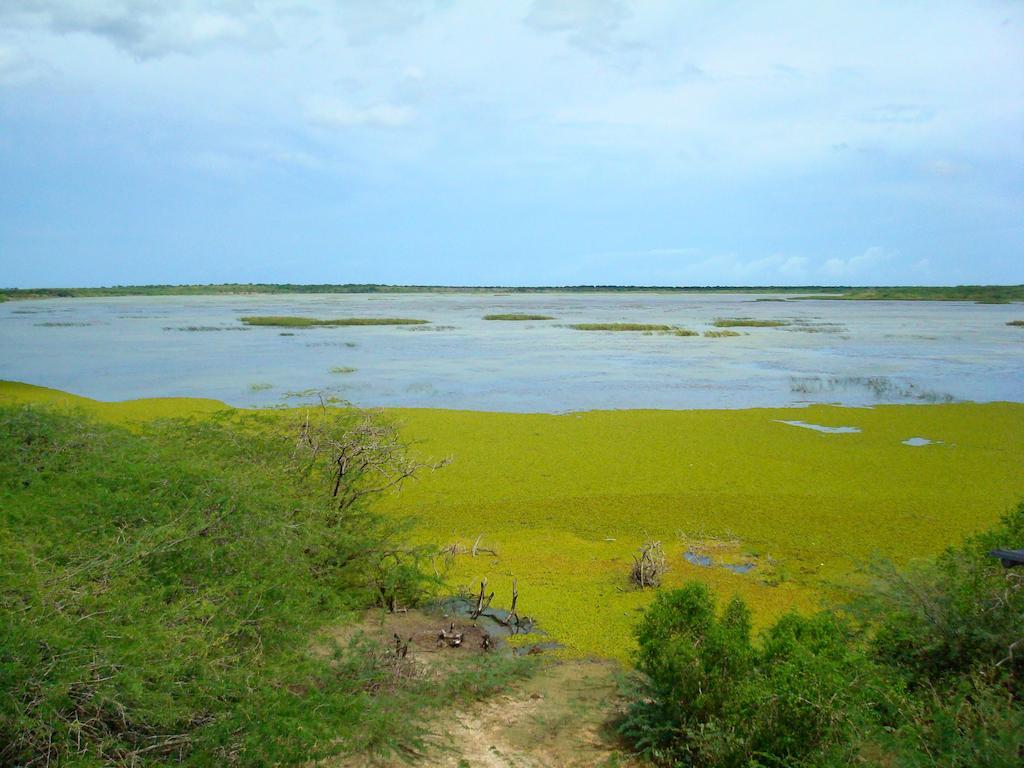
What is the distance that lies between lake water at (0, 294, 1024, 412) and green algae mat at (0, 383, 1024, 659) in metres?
2.08

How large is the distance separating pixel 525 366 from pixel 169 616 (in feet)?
62.6

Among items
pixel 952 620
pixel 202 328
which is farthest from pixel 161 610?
pixel 202 328

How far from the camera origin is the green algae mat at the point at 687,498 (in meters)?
6.75

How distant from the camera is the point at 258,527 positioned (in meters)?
4.54

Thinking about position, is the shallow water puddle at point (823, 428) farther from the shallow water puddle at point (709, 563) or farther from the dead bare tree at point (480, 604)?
the dead bare tree at point (480, 604)

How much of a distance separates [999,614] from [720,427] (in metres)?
9.10

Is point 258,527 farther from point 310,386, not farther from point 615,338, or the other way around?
point 615,338

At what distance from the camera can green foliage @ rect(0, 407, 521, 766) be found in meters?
2.93

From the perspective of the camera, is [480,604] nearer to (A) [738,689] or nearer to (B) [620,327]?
(A) [738,689]

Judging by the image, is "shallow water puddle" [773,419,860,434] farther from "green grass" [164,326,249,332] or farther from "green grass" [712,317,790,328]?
"green grass" [164,326,249,332]

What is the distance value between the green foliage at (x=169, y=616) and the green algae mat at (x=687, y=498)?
187 cm

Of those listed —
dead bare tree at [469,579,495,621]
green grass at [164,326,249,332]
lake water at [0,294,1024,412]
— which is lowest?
dead bare tree at [469,579,495,621]

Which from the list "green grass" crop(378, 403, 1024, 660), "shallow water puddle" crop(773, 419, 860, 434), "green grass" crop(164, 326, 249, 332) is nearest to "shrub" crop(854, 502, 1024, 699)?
"green grass" crop(378, 403, 1024, 660)

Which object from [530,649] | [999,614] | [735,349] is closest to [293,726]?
[530,649]
